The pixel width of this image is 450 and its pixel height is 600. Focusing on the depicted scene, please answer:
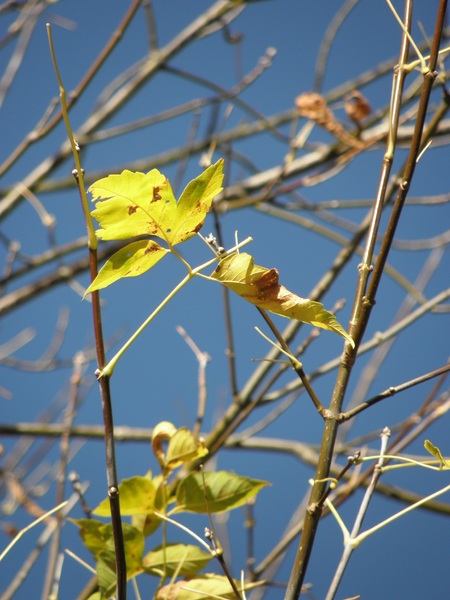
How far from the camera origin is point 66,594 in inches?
257

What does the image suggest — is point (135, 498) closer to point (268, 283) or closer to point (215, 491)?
point (215, 491)

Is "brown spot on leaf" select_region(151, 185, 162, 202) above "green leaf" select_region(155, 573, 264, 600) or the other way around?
above

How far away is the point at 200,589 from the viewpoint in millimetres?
522

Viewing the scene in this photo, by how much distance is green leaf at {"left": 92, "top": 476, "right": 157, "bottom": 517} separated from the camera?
0.52 m

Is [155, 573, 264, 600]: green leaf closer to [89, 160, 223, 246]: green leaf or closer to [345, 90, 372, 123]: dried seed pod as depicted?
[89, 160, 223, 246]: green leaf

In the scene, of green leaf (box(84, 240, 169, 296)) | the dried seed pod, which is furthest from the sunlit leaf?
the dried seed pod

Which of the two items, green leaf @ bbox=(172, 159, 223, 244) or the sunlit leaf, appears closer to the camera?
green leaf @ bbox=(172, 159, 223, 244)

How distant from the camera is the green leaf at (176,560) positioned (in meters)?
0.54

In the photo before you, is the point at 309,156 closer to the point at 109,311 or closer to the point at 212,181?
the point at 212,181

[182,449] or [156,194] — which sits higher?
[156,194]

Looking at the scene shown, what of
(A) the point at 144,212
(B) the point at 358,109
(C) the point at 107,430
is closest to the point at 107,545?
(C) the point at 107,430

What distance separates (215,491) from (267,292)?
0.69ft

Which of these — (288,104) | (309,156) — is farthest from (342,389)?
(288,104)

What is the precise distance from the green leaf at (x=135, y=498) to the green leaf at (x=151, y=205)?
8.7 inches
